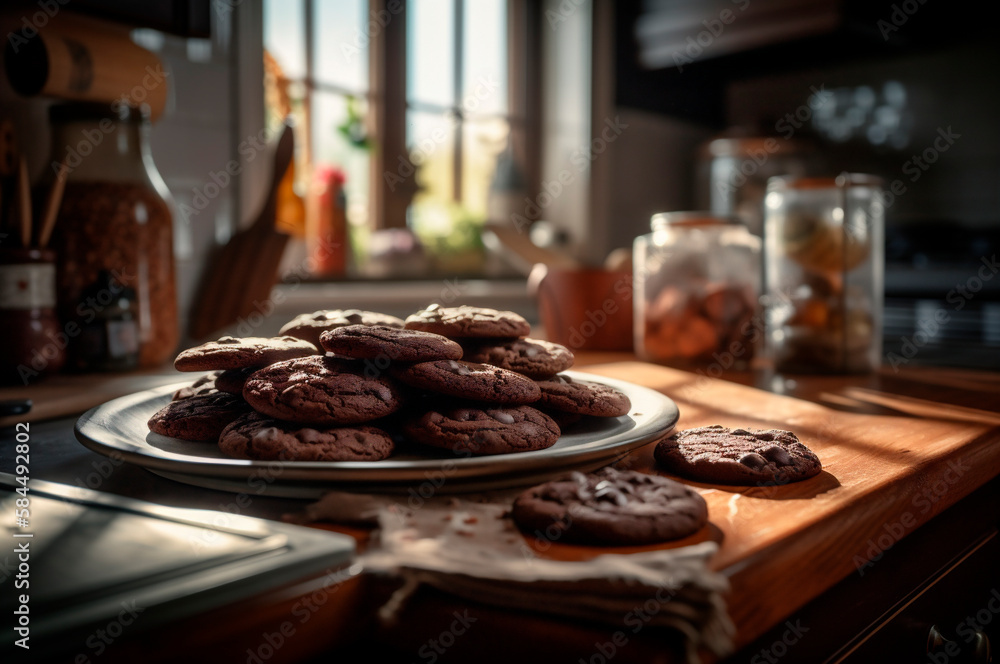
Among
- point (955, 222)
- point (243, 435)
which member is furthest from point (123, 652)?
point (955, 222)

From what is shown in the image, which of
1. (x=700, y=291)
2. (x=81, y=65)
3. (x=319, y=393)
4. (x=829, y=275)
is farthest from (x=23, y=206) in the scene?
(x=829, y=275)

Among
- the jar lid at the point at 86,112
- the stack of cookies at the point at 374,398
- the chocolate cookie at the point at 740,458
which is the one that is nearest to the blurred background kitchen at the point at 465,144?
the jar lid at the point at 86,112

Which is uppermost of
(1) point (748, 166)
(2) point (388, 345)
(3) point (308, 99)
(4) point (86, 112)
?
(3) point (308, 99)

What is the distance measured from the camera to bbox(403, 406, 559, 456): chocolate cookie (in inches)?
21.9

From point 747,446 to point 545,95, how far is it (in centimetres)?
242

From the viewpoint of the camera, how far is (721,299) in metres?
→ 1.33

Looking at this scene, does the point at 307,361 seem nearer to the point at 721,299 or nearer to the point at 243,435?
the point at 243,435

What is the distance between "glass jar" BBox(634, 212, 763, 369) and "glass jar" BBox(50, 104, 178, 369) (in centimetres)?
80

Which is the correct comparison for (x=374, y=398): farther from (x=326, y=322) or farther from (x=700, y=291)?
(x=700, y=291)

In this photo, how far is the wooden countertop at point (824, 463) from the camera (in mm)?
440

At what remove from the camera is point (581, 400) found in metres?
0.65

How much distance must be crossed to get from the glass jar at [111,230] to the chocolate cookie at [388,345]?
72 centimetres

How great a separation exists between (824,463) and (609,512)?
0.89 feet

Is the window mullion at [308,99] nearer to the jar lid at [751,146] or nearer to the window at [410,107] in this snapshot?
the window at [410,107]
